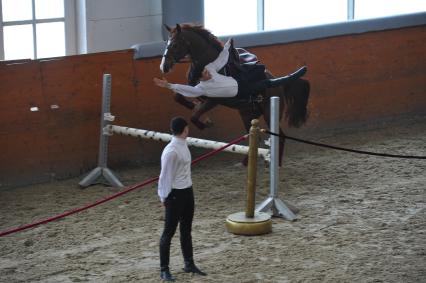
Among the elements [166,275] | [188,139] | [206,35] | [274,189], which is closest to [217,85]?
[206,35]

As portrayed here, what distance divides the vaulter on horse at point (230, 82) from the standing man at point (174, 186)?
2.11m

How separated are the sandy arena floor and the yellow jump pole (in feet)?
0.23

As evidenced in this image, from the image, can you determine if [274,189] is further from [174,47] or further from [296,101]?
[296,101]

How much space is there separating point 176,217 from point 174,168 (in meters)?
0.36

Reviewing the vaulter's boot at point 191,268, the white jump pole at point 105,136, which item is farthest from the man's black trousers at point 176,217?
the white jump pole at point 105,136

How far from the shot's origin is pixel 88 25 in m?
10.7

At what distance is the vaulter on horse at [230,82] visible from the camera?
29.6 ft

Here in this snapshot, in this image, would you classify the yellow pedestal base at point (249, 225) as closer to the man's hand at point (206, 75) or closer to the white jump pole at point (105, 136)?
the man's hand at point (206, 75)

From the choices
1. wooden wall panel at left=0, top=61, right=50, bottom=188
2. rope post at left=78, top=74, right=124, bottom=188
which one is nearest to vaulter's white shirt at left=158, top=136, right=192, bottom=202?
rope post at left=78, top=74, right=124, bottom=188

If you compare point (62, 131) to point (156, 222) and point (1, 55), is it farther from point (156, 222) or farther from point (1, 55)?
point (156, 222)

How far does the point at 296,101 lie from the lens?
1004 centimetres

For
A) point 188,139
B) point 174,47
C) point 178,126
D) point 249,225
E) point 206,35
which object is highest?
point 206,35

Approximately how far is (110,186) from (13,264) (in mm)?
2538

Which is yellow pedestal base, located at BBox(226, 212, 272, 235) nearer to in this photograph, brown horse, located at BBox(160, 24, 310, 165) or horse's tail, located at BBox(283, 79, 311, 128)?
brown horse, located at BBox(160, 24, 310, 165)
